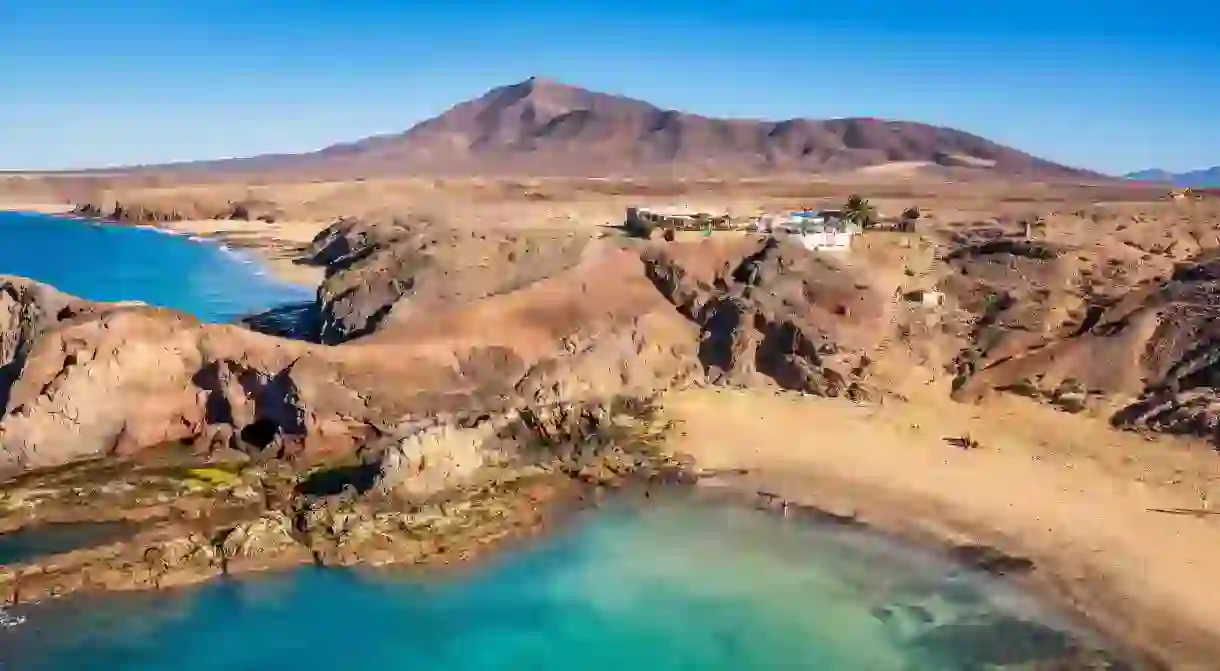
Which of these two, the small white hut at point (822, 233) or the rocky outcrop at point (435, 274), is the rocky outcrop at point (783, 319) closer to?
the small white hut at point (822, 233)

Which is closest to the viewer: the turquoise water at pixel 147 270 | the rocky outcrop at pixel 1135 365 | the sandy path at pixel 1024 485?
the sandy path at pixel 1024 485

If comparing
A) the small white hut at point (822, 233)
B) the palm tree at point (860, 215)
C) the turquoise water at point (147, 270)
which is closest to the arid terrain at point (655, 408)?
the small white hut at point (822, 233)

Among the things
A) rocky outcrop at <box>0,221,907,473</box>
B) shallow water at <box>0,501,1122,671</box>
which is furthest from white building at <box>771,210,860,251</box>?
shallow water at <box>0,501,1122,671</box>

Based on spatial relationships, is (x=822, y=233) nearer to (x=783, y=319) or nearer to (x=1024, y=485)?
(x=783, y=319)

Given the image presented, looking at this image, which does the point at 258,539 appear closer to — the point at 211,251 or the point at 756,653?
the point at 756,653

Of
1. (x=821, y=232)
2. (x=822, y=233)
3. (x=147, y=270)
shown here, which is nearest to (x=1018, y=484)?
(x=822, y=233)

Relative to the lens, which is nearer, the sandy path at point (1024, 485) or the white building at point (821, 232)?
the sandy path at point (1024, 485)

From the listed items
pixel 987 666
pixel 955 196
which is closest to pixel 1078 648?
pixel 987 666
